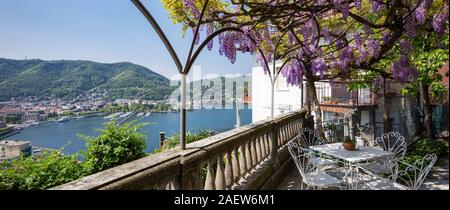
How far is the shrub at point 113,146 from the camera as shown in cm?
416

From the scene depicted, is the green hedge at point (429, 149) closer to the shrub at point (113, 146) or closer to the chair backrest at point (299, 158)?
the chair backrest at point (299, 158)

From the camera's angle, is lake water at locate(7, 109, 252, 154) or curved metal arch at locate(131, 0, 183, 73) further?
lake water at locate(7, 109, 252, 154)

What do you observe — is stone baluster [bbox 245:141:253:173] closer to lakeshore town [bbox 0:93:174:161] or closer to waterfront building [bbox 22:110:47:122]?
lakeshore town [bbox 0:93:174:161]

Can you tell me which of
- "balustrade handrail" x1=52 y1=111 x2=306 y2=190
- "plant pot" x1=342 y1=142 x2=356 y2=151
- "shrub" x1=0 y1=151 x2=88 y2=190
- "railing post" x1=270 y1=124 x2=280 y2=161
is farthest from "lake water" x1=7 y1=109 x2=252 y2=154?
"plant pot" x1=342 y1=142 x2=356 y2=151

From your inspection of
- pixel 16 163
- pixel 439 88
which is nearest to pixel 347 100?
pixel 439 88

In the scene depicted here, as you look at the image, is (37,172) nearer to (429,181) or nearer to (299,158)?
(299,158)

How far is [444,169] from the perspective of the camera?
523 cm

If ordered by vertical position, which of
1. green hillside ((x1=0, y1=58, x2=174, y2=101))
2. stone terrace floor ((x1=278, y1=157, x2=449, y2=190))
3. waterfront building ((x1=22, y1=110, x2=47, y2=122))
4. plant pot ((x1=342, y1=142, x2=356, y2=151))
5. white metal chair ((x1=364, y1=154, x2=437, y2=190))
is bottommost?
stone terrace floor ((x1=278, y1=157, x2=449, y2=190))

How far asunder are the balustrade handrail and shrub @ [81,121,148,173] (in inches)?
85.3

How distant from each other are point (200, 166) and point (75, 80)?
3.62 meters

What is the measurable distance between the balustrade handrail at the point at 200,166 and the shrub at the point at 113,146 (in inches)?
85.3

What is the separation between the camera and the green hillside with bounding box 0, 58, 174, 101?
3111 mm
